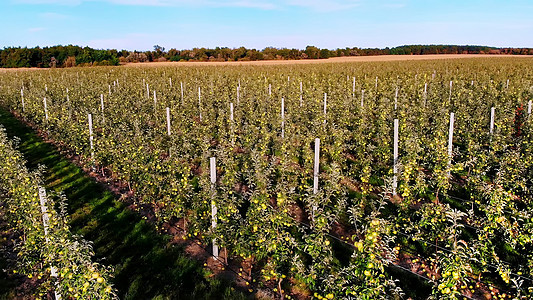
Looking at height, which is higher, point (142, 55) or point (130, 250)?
point (142, 55)

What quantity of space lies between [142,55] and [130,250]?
70733mm

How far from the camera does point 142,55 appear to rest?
7094 centimetres

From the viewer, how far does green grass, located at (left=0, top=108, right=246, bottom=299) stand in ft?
17.8

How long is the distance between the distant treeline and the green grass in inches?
2182

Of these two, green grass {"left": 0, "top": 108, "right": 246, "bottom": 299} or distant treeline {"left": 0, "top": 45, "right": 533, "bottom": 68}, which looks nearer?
green grass {"left": 0, "top": 108, "right": 246, "bottom": 299}

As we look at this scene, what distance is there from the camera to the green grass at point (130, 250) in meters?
5.43

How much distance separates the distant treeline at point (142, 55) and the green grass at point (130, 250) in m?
55.4

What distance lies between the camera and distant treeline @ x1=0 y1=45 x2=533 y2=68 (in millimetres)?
63034

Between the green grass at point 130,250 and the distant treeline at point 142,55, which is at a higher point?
the distant treeline at point 142,55

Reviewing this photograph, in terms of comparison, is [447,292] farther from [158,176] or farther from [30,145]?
[30,145]

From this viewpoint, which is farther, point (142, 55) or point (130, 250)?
point (142, 55)

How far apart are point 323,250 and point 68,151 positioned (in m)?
10.9

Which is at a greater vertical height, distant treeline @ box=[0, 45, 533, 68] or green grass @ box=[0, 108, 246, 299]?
distant treeline @ box=[0, 45, 533, 68]

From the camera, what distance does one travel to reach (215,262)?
6180mm
